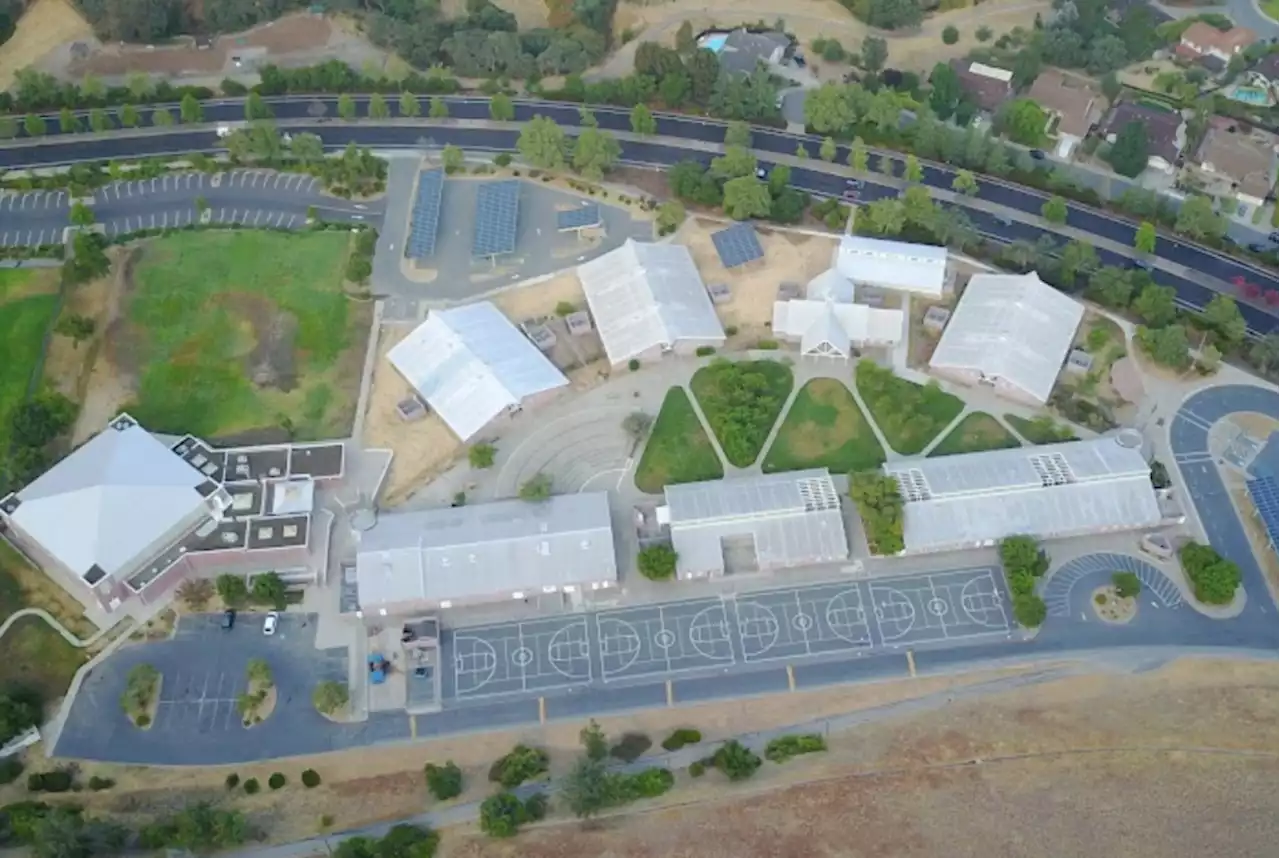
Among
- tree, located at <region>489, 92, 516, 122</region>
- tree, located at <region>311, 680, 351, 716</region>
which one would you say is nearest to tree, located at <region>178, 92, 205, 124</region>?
tree, located at <region>489, 92, 516, 122</region>

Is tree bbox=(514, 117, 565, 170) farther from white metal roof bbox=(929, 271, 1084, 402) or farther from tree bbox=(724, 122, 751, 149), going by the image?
white metal roof bbox=(929, 271, 1084, 402)

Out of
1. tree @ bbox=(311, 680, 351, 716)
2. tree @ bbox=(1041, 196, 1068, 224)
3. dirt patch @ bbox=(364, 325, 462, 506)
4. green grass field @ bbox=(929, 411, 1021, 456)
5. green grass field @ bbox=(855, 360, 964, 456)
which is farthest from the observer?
tree @ bbox=(1041, 196, 1068, 224)

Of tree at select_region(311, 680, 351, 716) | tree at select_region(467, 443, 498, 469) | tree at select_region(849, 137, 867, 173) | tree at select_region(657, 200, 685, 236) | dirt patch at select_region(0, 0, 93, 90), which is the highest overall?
dirt patch at select_region(0, 0, 93, 90)

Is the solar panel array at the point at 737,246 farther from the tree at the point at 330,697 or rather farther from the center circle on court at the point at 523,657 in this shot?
the tree at the point at 330,697

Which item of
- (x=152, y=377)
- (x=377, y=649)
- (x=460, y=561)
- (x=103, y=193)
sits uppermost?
(x=103, y=193)

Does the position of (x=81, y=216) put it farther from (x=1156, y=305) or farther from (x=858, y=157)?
(x=1156, y=305)

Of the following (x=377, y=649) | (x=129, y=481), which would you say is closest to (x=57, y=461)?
(x=129, y=481)

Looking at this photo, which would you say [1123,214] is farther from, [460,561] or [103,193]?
[103,193]

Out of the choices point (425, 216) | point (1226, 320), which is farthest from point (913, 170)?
point (425, 216)
